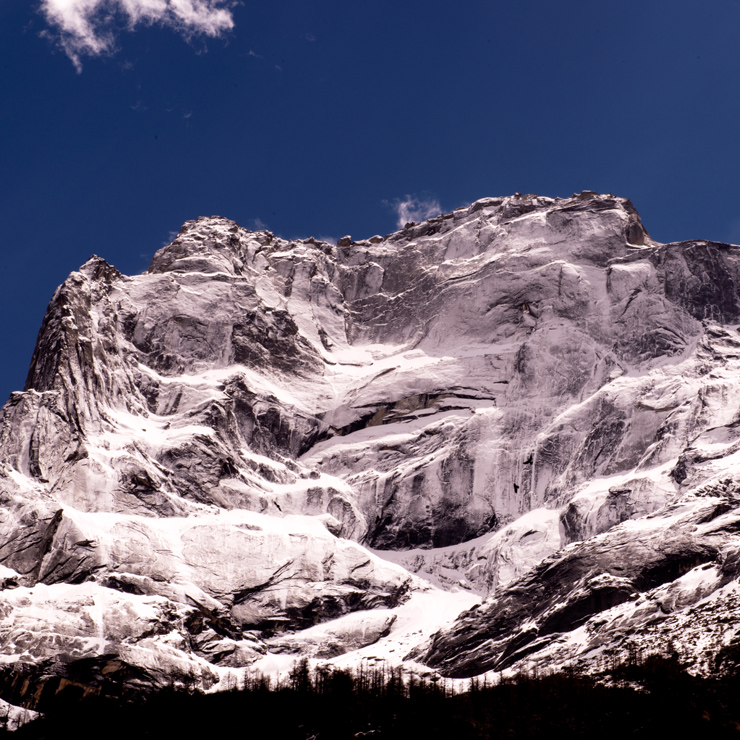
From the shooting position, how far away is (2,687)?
14938cm

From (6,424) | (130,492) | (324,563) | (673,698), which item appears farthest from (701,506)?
(6,424)

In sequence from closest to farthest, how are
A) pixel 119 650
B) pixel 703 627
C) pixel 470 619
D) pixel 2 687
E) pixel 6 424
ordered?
pixel 703 627
pixel 2 687
pixel 119 650
pixel 470 619
pixel 6 424

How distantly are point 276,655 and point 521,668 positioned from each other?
38.6 m

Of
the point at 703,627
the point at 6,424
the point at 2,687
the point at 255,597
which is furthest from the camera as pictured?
the point at 6,424

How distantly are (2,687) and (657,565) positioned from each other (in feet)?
262

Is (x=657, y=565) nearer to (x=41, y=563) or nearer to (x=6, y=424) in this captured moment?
(x=41, y=563)

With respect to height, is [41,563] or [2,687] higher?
[41,563]

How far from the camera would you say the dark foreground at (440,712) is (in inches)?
4114

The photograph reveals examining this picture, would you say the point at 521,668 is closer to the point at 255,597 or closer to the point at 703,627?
the point at 703,627

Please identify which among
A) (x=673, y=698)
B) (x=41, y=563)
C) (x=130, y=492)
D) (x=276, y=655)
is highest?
(x=130, y=492)

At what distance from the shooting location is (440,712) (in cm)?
11300

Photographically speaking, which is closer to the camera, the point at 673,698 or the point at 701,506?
the point at 673,698

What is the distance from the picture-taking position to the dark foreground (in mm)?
104500

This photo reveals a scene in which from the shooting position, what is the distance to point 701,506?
173 metres
